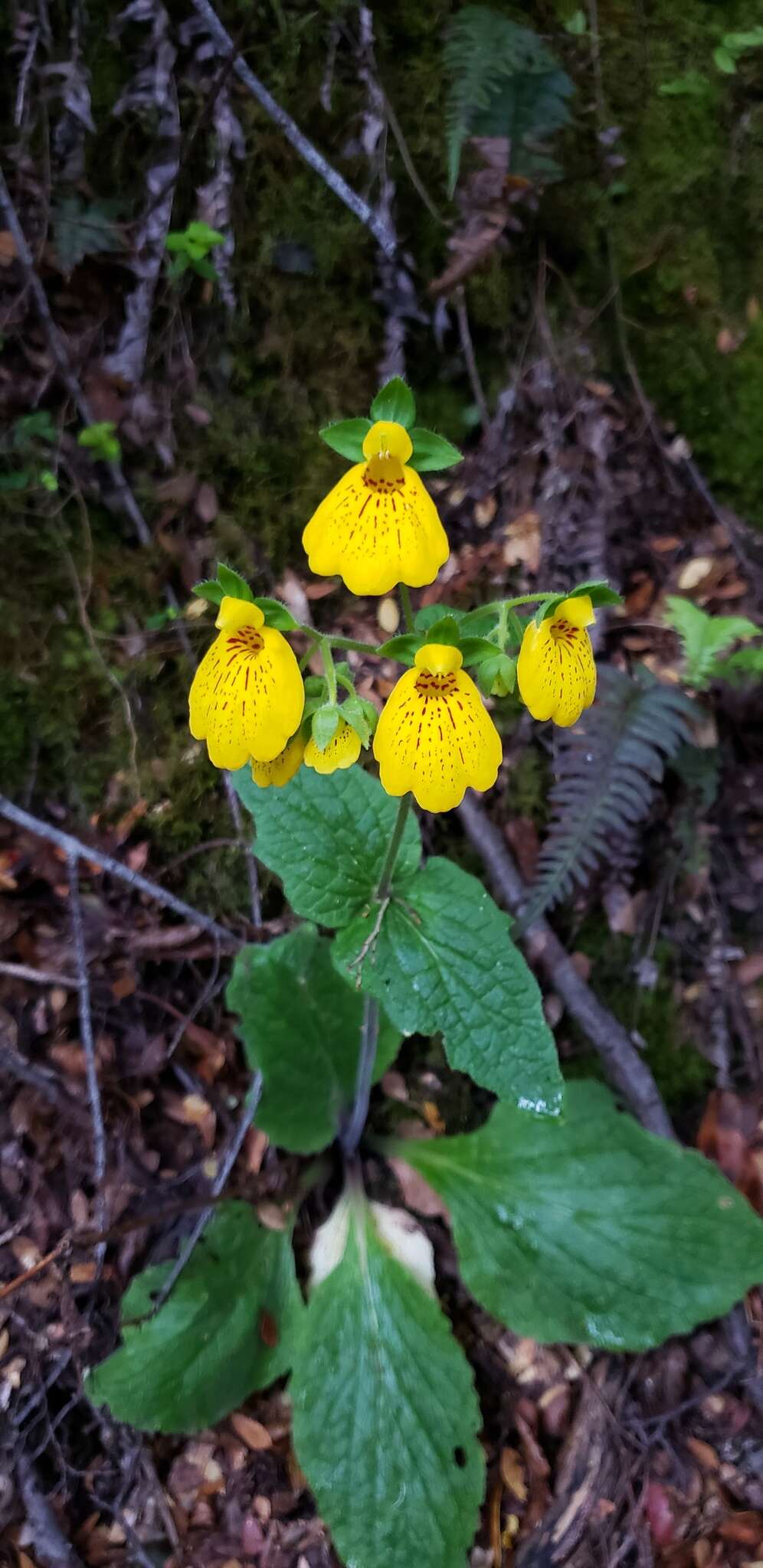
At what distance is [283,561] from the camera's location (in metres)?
3.06

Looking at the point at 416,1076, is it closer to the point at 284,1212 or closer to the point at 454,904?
the point at 284,1212

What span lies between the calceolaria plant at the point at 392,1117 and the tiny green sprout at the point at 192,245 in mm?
1216

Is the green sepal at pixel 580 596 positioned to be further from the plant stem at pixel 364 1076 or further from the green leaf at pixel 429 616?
the plant stem at pixel 364 1076

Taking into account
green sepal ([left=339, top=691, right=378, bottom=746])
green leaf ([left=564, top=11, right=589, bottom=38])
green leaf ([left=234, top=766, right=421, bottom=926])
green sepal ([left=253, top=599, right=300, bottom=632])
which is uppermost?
green leaf ([left=564, top=11, right=589, bottom=38])

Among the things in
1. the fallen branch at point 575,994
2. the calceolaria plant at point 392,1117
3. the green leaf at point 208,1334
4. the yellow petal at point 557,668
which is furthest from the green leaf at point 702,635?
the green leaf at point 208,1334

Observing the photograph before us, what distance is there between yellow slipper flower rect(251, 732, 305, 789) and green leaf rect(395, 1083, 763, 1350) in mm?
1317

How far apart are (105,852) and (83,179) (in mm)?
2153

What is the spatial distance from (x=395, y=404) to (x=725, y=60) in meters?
2.68

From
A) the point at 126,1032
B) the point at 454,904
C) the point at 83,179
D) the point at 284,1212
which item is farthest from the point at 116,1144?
the point at 83,179

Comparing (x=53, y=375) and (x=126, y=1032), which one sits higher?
(x=53, y=375)

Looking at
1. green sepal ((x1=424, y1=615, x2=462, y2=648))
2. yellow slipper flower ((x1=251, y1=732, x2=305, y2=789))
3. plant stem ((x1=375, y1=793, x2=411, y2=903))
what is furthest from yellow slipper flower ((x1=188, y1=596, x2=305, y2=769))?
plant stem ((x1=375, y1=793, x2=411, y2=903))

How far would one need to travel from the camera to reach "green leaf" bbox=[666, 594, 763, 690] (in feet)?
9.02

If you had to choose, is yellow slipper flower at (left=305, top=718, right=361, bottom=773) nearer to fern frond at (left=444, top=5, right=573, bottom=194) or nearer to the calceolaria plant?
the calceolaria plant

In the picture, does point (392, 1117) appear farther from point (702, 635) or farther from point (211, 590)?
point (211, 590)
